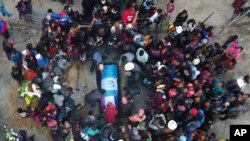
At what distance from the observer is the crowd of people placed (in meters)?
12.9

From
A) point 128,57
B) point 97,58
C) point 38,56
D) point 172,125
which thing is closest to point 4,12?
point 38,56

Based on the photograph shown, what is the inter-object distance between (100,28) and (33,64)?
2655 millimetres

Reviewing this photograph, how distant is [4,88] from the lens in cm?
1455

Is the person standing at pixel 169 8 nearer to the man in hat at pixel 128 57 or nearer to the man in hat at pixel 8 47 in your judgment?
the man in hat at pixel 128 57

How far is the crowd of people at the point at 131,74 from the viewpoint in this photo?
12906 millimetres

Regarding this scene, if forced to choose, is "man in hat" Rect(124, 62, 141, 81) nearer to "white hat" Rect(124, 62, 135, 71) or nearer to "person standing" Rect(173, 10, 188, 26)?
"white hat" Rect(124, 62, 135, 71)

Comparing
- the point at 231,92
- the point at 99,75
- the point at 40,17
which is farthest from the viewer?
the point at 40,17

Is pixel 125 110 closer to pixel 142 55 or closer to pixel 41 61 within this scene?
pixel 142 55

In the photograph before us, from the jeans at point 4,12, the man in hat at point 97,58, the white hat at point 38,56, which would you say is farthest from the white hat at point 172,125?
the jeans at point 4,12

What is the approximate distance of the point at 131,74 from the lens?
14.4 metres

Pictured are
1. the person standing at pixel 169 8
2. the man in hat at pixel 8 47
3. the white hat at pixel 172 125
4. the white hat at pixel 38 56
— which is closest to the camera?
the white hat at pixel 172 125

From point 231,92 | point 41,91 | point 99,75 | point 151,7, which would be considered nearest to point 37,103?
point 41,91

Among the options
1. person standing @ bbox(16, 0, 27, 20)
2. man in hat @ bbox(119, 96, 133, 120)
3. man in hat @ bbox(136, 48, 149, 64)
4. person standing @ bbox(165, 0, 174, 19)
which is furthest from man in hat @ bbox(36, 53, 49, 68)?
person standing @ bbox(165, 0, 174, 19)

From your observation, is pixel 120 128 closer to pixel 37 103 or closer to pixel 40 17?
pixel 37 103
